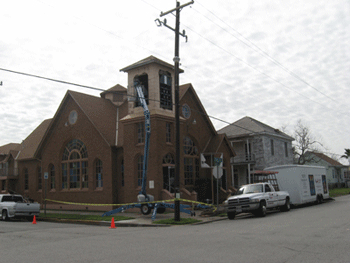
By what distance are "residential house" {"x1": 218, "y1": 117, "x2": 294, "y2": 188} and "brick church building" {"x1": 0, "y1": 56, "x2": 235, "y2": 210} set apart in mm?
6198

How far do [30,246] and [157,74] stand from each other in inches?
618

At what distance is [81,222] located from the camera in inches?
715

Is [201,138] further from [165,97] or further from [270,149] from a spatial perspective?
[270,149]

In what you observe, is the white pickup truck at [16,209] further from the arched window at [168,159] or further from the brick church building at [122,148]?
the arched window at [168,159]

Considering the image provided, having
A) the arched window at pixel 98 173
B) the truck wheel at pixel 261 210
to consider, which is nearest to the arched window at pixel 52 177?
the arched window at pixel 98 173

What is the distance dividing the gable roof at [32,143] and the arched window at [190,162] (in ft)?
45.1

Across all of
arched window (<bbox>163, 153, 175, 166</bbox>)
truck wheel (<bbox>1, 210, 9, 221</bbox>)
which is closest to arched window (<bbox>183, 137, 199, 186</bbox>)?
arched window (<bbox>163, 153, 175, 166</bbox>)

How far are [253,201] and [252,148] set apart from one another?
19530 millimetres

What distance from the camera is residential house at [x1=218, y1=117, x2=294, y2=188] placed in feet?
116

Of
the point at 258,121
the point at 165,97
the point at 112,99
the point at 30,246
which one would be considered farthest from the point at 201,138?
the point at 30,246

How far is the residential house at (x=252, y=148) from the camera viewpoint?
116 feet

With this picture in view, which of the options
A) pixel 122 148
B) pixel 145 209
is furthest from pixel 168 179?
pixel 145 209

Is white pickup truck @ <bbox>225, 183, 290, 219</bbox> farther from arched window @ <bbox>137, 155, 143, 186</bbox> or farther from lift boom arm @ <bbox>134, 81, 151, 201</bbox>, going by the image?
arched window @ <bbox>137, 155, 143, 186</bbox>

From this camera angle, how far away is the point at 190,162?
26.9m
